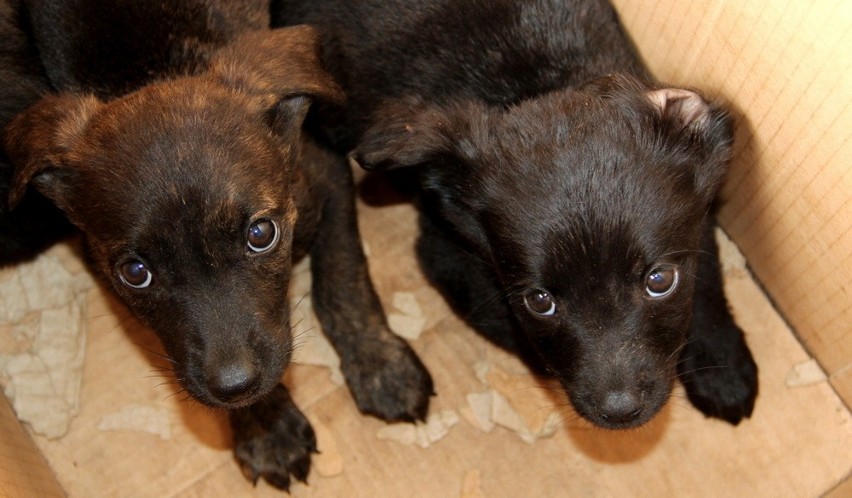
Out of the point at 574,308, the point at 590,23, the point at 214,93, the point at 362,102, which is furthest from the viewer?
the point at 362,102

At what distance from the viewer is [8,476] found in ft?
11.3

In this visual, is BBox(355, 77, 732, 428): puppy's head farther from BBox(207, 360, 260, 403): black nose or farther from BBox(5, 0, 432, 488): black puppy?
BBox(207, 360, 260, 403): black nose

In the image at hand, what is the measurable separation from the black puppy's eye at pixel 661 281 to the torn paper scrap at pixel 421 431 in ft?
4.25

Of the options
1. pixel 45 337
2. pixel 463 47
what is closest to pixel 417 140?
pixel 463 47

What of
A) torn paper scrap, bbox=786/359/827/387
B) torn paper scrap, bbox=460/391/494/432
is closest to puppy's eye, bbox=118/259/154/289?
torn paper scrap, bbox=460/391/494/432

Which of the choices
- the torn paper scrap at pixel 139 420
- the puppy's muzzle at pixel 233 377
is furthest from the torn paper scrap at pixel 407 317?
the puppy's muzzle at pixel 233 377

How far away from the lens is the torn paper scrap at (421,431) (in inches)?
159

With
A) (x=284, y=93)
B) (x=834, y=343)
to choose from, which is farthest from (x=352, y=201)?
(x=834, y=343)

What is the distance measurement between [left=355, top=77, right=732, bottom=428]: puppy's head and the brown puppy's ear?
97cm

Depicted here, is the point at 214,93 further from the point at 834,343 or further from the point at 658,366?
the point at 834,343

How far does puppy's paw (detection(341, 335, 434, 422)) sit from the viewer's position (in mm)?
4020

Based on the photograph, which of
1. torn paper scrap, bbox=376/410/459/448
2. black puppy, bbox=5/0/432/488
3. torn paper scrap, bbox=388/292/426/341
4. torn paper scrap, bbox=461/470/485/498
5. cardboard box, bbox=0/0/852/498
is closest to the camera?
black puppy, bbox=5/0/432/488

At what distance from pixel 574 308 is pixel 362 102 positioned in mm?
1420

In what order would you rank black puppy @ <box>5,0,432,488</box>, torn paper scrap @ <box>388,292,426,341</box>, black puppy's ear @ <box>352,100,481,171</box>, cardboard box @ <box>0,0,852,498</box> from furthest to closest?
1. torn paper scrap @ <box>388,292,426,341</box>
2. cardboard box @ <box>0,0,852,498</box>
3. black puppy's ear @ <box>352,100,481,171</box>
4. black puppy @ <box>5,0,432,488</box>
